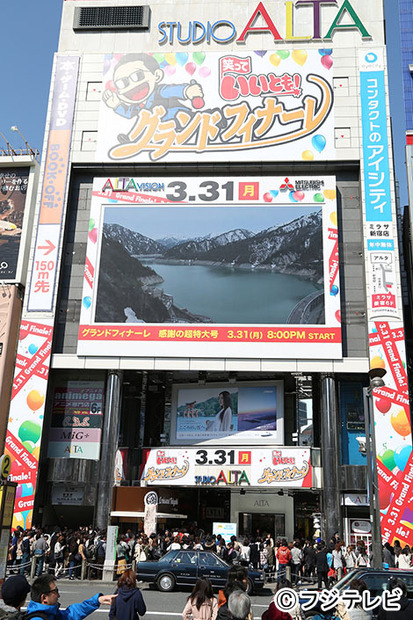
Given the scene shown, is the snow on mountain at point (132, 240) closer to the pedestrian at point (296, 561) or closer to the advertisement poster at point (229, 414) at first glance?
the advertisement poster at point (229, 414)

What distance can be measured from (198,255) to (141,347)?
6242 millimetres

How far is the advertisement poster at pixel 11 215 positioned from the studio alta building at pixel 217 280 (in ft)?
7.85

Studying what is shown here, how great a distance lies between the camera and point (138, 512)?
31734mm

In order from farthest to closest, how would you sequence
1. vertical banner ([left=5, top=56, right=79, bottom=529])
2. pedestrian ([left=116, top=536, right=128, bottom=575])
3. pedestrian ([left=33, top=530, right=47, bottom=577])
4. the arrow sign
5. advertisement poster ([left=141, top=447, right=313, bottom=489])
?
1. the arrow sign
2. advertisement poster ([left=141, top=447, right=313, bottom=489])
3. vertical banner ([left=5, top=56, right=79, bottom=529])
4. pedestrian ([left=33, top=530, right=47, bottom=577])
5. pedestrian ([left=116, top=536, right=128, bottom=575])

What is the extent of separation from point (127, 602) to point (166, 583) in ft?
40.3

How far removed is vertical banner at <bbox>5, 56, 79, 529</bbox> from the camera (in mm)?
31172

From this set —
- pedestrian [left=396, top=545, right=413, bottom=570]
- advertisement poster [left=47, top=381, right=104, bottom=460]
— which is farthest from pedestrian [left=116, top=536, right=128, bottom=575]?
advertisement poster [left=47, top=381, right=104, bottom=460]

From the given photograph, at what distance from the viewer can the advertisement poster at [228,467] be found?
3156 cm

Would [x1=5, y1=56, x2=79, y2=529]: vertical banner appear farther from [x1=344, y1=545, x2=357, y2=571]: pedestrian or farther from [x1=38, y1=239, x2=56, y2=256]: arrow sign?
[x1=344, y1=545, x2=357, y2=571]: pedestrian

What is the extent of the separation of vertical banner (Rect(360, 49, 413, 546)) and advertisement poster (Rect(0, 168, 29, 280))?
19720 millimetres

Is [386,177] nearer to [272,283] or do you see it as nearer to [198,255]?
[272,283]

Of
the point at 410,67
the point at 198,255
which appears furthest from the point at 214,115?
the point at 410,67

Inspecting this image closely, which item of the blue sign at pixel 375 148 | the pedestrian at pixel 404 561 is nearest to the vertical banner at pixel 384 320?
the blue sign at pixel 375 148

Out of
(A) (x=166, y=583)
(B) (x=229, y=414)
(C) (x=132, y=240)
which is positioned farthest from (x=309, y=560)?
(C) (x=132, y=240)
